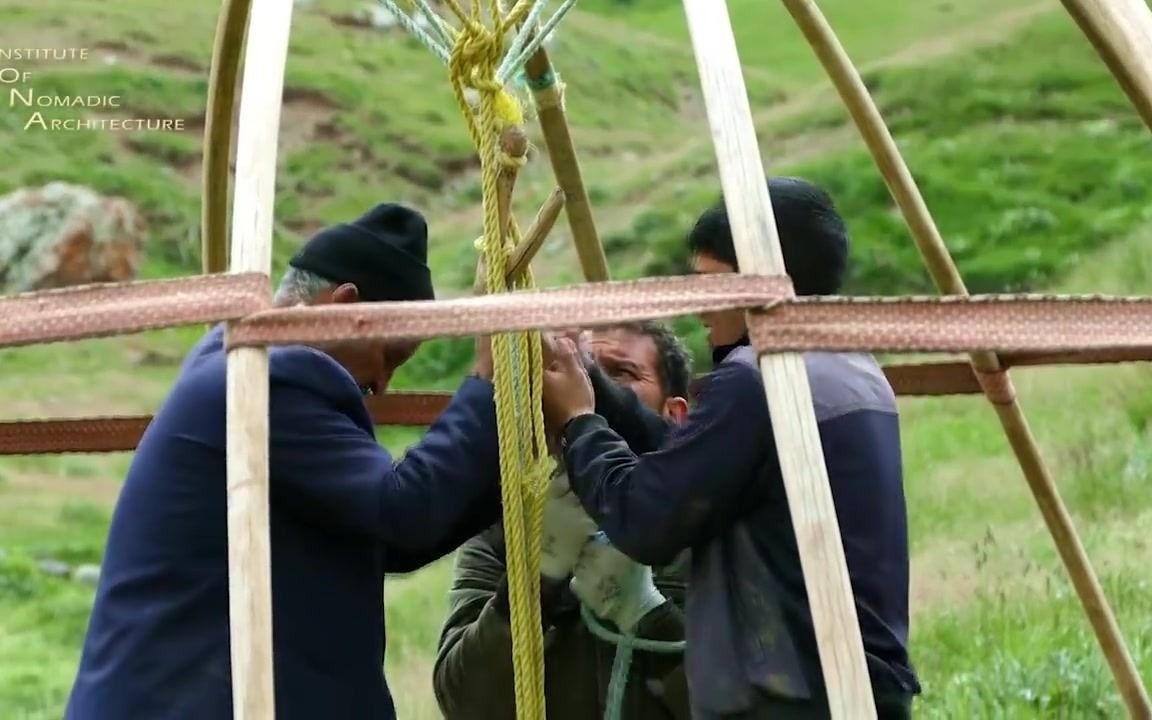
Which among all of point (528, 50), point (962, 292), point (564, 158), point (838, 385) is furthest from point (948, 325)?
point (564, 158)

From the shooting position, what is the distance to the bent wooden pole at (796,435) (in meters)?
1.45

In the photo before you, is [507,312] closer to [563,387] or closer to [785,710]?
[563,387]

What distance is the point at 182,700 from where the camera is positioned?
1.86 metres

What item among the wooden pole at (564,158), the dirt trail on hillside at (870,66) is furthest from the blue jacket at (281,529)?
the dirt trail on hillside at (870,66)

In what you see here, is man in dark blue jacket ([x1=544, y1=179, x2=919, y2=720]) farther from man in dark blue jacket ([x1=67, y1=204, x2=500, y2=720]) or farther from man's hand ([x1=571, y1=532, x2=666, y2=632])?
man's hand ([x1=571, y1=532, x2=666, y2=632])

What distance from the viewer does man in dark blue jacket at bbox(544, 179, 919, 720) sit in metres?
1.79

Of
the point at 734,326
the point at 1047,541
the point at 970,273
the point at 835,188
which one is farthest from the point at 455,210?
the point at 734,326

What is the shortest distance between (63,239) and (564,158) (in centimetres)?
791

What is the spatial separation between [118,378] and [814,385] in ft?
28.2

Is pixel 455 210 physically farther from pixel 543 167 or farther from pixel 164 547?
pixel 164 547

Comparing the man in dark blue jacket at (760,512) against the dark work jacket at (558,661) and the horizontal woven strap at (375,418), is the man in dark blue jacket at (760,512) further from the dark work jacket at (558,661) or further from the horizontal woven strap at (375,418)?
the horizontal woven strap at (375,418)

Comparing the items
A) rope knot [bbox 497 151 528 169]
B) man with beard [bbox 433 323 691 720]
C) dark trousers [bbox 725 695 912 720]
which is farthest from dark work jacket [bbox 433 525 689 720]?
rope knot [bbox 497 151 528 169]

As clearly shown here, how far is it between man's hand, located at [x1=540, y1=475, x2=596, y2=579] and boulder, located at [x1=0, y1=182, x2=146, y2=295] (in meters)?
8.17

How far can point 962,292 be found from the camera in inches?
110
